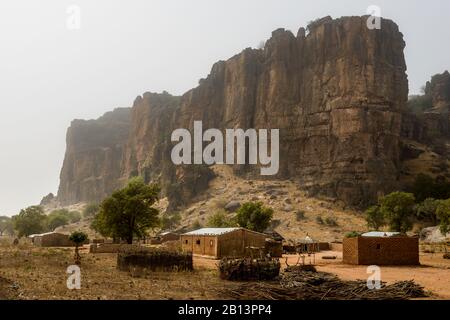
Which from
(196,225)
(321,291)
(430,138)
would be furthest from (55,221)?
(321,291)

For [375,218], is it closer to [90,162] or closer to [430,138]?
[430,138]

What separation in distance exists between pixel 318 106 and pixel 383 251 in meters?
71.0

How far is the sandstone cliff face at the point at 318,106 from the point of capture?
93.6 meters

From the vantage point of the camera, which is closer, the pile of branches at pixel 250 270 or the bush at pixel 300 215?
the pile of branches at pixel 250 270

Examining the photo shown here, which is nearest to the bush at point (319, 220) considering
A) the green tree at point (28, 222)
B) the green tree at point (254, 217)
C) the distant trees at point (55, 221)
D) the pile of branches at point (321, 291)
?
the green tree at point (254, 217)

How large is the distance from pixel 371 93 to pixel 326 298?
8517 cm

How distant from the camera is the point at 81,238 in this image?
33469 millimetres

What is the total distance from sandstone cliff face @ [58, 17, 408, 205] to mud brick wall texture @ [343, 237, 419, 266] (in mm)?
53808

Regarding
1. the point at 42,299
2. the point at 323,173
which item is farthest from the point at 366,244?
the point at 323,173

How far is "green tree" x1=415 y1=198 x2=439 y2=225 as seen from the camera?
238 feet

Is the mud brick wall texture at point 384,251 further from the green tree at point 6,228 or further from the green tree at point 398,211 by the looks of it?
the green tree at point 6,228

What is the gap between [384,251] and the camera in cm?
3522

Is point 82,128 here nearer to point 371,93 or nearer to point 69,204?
point 69,204

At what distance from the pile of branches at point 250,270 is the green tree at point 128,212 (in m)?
29.5
